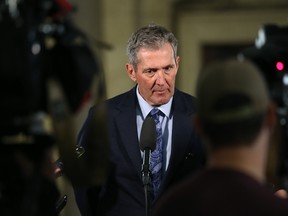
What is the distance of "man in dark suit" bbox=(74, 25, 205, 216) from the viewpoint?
3.80 meters

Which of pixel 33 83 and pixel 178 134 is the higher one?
pixel 33 83

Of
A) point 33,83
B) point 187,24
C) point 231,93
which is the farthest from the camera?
point 187,24

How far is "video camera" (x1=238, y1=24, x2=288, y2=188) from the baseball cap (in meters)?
0.42

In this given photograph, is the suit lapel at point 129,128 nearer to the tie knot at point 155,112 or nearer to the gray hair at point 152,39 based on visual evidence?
the tie knot at point 155,112

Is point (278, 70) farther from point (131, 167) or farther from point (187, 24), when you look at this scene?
point (187, 24)

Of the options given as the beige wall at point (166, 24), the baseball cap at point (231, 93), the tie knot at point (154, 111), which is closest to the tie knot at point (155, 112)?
the tie knot at point (154, 111)

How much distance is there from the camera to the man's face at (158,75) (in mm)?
3934

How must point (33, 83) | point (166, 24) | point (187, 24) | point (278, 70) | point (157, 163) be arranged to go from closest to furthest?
point (33, 83) < point (278, 70) < point (157, 163) < point (166, 24) < point (187, 24)

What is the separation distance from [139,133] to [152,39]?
1.28 feet

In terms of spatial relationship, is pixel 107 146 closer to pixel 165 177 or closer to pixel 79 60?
pixel 79 60

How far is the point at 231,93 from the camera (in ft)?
7.09

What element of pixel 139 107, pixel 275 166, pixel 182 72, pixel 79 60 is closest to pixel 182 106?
pixel 139 107

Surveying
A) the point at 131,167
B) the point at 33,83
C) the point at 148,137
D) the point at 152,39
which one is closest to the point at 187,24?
the point at 152,39

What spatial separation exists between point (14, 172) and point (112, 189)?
59.5 inches
